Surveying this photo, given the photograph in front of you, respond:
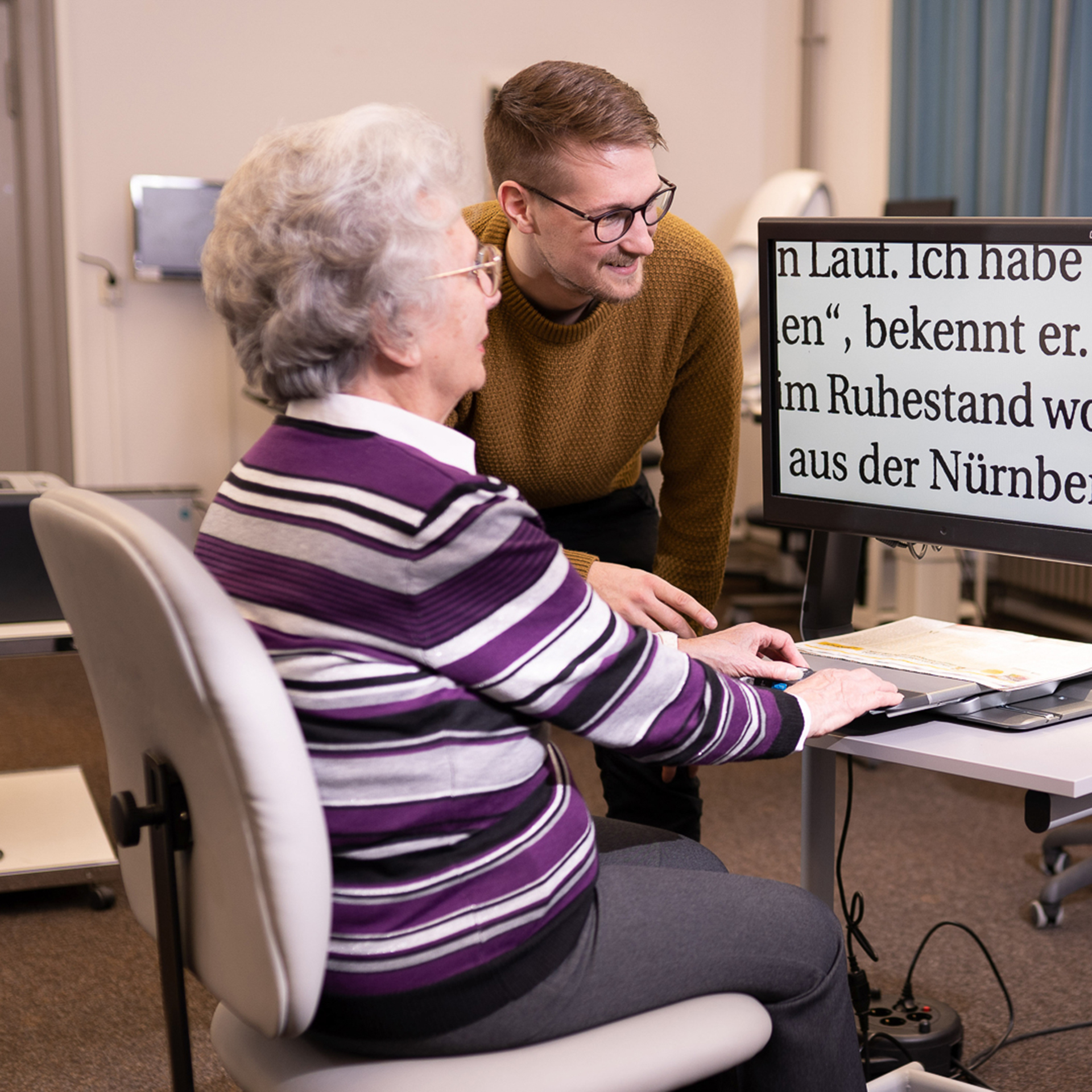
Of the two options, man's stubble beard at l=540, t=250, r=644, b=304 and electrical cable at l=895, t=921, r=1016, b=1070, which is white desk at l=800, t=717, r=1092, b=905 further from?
electrical cable at l=895, t=921, r=1016, b=1070

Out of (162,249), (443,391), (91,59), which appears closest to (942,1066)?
(443,391)

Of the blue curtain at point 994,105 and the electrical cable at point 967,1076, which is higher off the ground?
the blue curtain at point 994,105

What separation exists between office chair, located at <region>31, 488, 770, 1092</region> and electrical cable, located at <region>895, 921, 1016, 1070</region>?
3.01 ft

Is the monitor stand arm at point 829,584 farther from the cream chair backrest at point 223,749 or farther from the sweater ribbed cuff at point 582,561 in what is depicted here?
the cream chair backrest at point 223,749

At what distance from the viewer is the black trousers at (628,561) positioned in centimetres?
175

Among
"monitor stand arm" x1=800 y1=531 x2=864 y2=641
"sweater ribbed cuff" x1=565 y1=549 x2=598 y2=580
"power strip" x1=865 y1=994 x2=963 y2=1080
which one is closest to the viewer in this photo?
"sweater ribbed cuff" x1=565 y1=549 x2=598 y2=580

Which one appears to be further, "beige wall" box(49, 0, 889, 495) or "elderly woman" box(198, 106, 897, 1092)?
"beige wall" box(49, 0, 889, 495)

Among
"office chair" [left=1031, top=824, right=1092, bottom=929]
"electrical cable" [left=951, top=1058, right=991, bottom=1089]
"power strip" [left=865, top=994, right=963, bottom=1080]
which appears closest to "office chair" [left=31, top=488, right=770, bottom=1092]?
"power strip" [left=865, top=994, right=963, bottom=1080]

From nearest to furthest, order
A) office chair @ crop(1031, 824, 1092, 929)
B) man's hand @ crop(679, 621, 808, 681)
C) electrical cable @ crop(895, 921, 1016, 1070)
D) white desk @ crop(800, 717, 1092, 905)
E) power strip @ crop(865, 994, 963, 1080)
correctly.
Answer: white desk @ crop(800, 717, 1092, 905) < man's hand @ crop(679, 621, 808, 681) < power strip @ crop(865, 994, 963, 1080) < electrical cable @ crop(895, 921, 1016, 1070) < office chair @ crop(1031, 824, 1092, 929)

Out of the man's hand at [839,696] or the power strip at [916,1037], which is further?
the power strip at [916,1037]

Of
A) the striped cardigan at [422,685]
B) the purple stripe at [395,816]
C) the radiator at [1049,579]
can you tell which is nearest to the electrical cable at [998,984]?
the striped cardigan at [422,685]

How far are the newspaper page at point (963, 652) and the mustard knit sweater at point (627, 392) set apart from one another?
1.04 ft

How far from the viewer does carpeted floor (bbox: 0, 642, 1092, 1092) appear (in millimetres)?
1877

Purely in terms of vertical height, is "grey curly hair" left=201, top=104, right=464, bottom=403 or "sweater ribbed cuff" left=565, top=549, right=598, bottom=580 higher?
"grey curly hair" left=201, top=104, right=464, bottom=403
